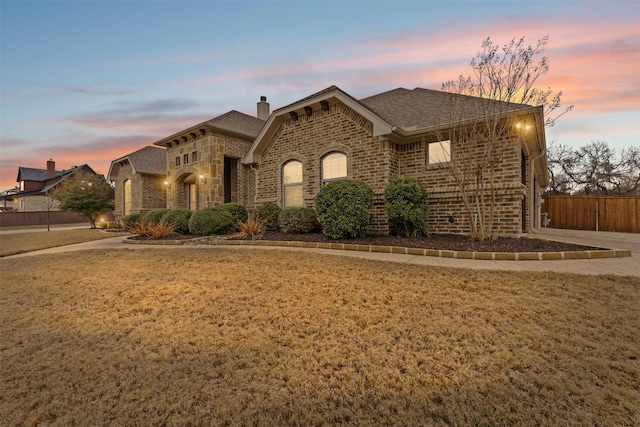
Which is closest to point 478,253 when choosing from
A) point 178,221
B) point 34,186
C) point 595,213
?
point 178,221

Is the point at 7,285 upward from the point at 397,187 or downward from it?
downward

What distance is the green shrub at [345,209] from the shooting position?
8.09m

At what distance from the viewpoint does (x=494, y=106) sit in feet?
24.4

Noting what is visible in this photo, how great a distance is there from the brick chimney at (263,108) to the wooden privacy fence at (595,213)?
786 inches

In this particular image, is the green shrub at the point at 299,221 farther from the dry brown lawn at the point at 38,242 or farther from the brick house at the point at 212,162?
the dry brown lawn at the point at 38,242

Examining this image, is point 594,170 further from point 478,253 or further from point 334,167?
point 478,253

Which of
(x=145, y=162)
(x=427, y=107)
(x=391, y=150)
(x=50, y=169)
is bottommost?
(x=391, y=150)

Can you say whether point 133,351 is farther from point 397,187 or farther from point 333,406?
point 397,187

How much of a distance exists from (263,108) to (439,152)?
1538 cm

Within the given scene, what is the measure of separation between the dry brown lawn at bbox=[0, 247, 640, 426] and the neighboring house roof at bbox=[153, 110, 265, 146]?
482 inches

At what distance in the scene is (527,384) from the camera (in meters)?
1.93

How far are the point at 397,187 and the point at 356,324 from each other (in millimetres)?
5711

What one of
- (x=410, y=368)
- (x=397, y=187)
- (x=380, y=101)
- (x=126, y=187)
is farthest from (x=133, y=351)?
(x=126, y=187)

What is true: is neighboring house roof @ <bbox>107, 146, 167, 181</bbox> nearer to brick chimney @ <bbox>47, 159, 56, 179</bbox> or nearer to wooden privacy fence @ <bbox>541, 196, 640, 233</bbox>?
wooden privacy fence @ <bbox>541, 196, 640, 233</bbox>
